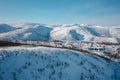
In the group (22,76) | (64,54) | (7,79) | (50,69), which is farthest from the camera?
(64,54)

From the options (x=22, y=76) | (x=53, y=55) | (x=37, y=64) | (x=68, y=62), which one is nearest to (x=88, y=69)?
(x=68, y=62)

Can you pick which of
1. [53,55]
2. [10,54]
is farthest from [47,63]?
[10,54]

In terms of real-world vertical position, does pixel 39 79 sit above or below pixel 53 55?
below

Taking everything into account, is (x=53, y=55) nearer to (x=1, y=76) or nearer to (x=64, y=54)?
(x=64, y=54)

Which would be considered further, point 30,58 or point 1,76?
point 30,58

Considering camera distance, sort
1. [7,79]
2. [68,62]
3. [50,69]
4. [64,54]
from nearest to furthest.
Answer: [7,79] → [50,69] → [68,62] → [64,54]

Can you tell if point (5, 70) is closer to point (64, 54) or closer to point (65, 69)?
point (65, 69)
